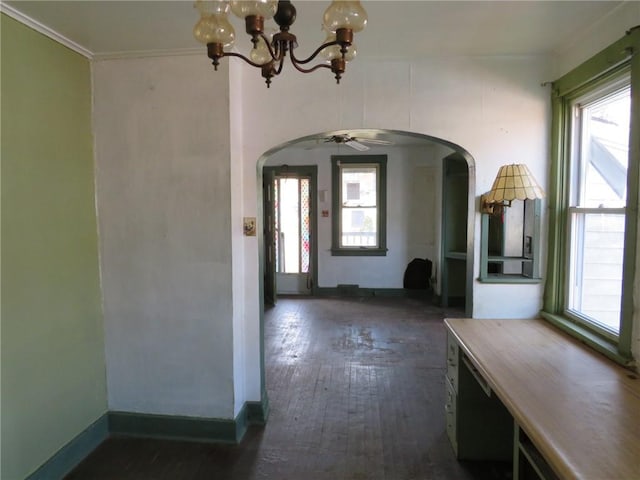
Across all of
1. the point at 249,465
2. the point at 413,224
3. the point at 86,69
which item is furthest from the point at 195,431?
the point at 413,224

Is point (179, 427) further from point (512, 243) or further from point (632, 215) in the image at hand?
point (632, 215)

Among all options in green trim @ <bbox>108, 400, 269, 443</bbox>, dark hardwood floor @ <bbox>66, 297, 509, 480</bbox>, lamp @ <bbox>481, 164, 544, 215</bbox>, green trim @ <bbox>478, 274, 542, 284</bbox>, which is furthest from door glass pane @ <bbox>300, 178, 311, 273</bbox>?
lamp @ <bbox>481, 164, 544, 215</bbox>

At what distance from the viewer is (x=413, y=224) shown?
253 inches

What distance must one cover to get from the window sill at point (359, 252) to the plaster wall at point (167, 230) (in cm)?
411

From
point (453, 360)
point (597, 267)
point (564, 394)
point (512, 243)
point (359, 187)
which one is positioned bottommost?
point (453, 360)

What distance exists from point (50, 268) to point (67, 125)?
0.83m

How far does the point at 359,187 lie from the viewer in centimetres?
649

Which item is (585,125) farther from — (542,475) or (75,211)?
(75,211)

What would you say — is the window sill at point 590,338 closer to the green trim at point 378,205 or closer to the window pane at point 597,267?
the window pane at point 597,267

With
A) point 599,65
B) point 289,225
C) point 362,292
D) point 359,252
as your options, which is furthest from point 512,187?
point 289,225

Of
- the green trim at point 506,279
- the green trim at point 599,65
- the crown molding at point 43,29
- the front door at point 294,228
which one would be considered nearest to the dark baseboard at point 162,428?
the green trim at point 506,279

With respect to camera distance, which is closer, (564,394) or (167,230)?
(564,394)

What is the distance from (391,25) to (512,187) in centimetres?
117

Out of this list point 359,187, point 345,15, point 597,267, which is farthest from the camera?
point 359,187
